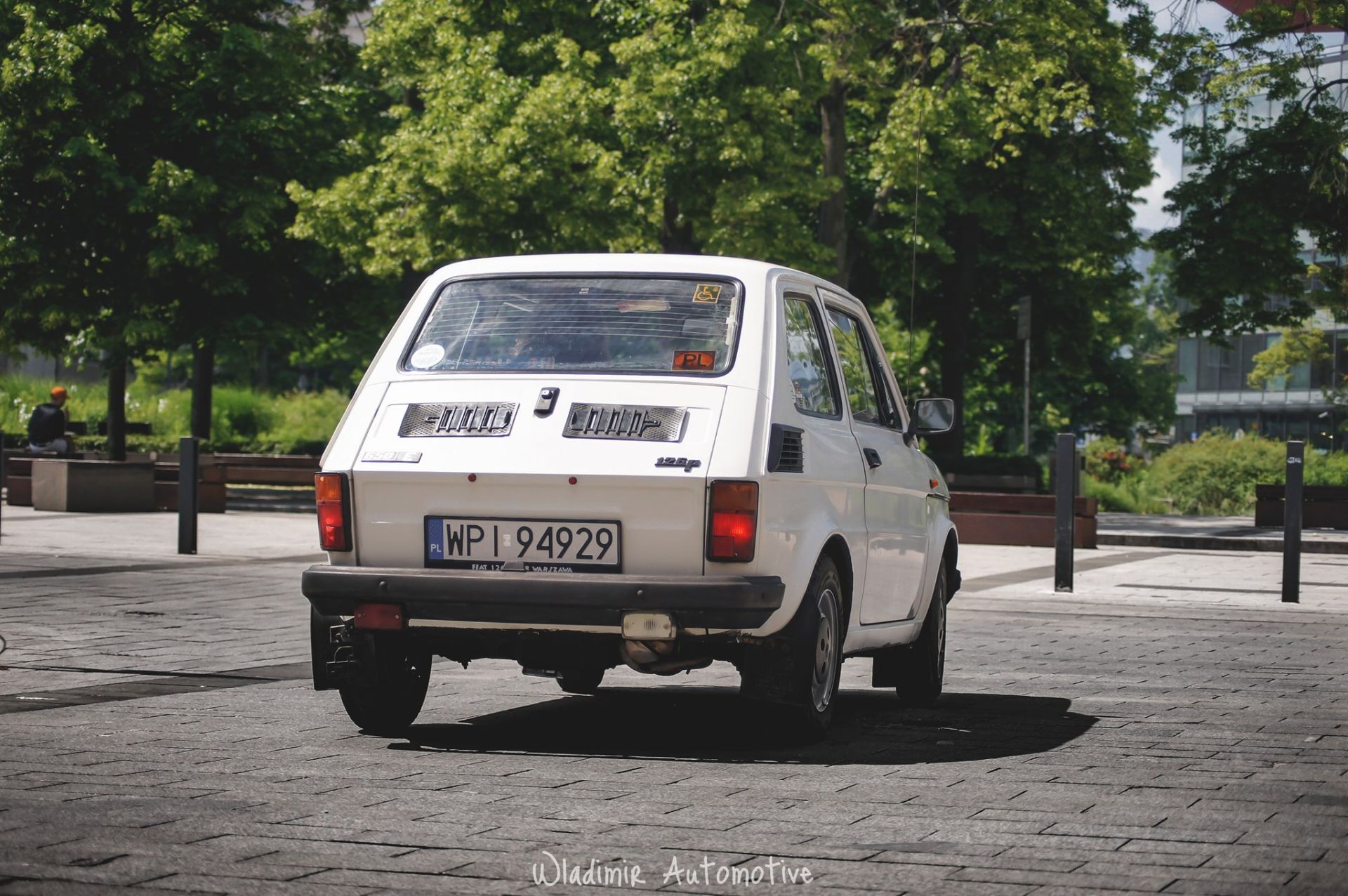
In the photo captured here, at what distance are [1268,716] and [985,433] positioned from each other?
179 ft

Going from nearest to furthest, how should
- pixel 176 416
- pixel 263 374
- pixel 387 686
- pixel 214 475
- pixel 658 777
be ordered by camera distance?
pixel 658 777 < pixel 387 686 < pixel 214 475 < pixel 176 416 < pixel 263 374

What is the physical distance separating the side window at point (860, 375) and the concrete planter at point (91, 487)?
18561 millimetres

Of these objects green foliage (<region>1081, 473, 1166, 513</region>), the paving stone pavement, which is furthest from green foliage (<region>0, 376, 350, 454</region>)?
the paving stone pavement

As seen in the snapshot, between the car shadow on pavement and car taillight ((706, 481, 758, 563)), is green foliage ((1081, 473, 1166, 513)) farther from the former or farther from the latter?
car taillight ((706, 481, 758, 563))

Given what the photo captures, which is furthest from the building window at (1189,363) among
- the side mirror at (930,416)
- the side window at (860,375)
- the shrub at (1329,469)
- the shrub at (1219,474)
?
the side window at (860,375)

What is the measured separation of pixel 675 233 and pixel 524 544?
71.1ft

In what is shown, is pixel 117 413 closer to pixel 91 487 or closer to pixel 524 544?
pixel 91 487

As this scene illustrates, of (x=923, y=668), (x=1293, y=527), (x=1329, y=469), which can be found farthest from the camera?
(x=1329, y=469)

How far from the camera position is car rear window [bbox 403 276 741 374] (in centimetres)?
721

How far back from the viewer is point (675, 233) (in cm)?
2827

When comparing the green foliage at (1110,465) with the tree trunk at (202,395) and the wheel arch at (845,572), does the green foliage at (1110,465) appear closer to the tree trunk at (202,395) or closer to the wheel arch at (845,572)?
the tree trunk at (202,395)

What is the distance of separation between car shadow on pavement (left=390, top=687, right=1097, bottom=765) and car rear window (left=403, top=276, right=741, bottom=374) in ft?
4.68

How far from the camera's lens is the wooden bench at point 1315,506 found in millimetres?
27594

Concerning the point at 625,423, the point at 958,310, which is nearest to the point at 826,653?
the point at 625,423
